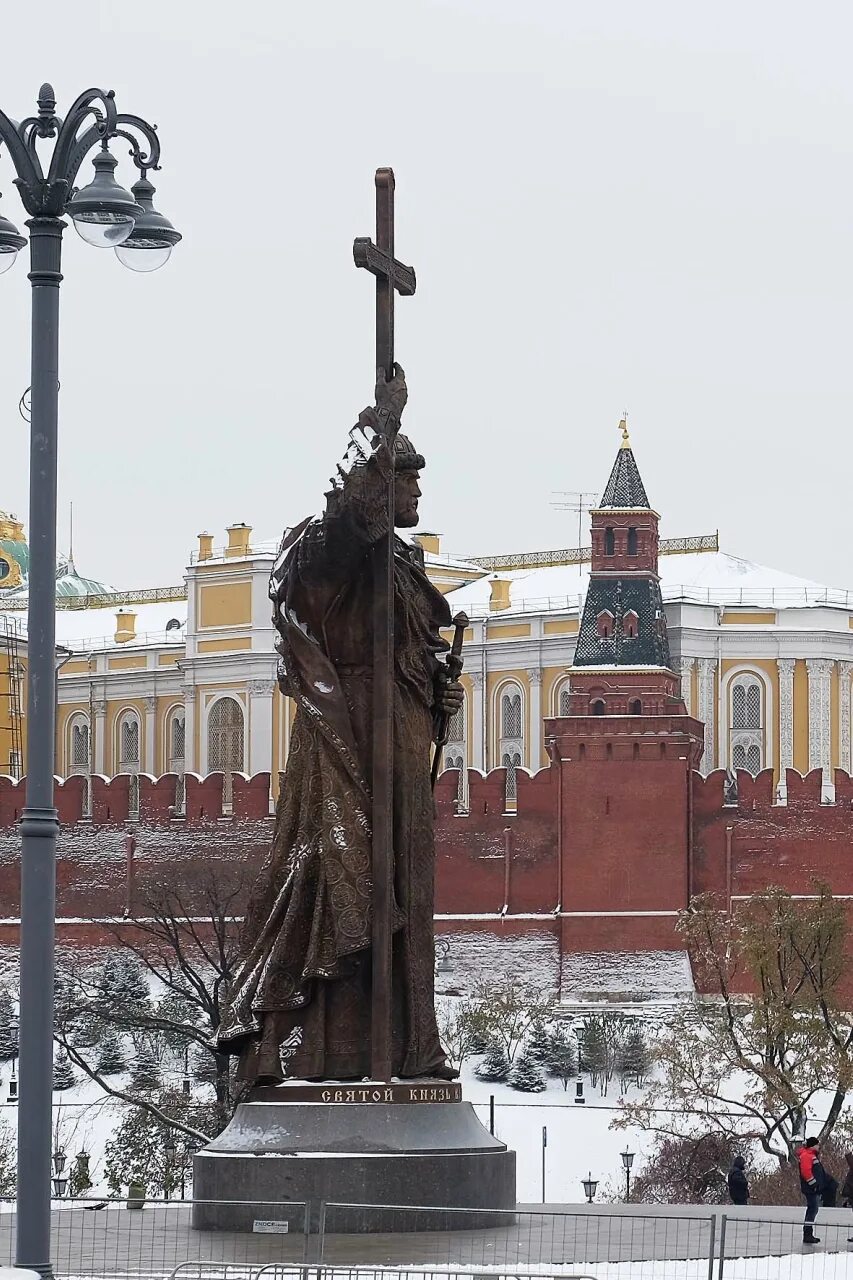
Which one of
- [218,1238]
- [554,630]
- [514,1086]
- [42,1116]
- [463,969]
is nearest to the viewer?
[42,1116]

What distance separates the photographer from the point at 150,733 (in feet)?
240

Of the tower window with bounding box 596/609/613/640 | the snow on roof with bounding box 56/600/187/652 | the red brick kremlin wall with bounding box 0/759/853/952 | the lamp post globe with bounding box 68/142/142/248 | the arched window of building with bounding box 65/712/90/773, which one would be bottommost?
the red brick kremlin wall with bounding box 0/759/853/952

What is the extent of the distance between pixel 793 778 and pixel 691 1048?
522 inches

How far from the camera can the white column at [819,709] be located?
2571 inches

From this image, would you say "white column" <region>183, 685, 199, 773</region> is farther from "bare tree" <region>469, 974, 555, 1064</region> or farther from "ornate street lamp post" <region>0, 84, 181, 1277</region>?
"ornate street lamp post" <region>0, 84, 181, 1277</region>

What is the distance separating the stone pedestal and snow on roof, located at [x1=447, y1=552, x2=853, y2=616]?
181 feet

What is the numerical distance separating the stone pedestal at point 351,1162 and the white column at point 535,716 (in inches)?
2171

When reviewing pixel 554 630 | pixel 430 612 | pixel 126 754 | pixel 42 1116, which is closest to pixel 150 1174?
pixel 430 612

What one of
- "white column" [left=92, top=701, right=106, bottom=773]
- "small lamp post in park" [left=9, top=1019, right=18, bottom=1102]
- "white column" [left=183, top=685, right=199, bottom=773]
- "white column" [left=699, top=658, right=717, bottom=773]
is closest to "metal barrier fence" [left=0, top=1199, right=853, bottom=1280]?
"small lamp post in park" [left=9, top=1019, right=18, bottom=1102]

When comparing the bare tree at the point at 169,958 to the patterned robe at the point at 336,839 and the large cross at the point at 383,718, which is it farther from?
the large cross at the point at 383,718

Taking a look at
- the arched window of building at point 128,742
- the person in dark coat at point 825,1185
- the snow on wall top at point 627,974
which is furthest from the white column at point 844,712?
the person in dark coat at point 825,1185

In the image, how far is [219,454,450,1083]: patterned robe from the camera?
11.0 m

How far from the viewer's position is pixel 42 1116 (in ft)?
28.9

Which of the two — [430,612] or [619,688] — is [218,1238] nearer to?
[430,612]
